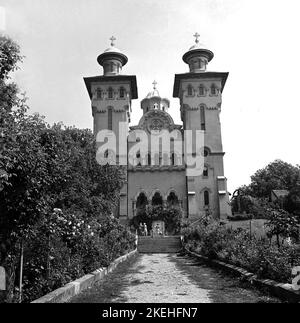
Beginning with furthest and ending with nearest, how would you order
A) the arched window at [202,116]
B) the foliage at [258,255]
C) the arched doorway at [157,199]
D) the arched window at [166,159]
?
the arched window at [202,116] → the arched window at [166,159] → the arched doorway at [157,199] → the foliage at [258,255]

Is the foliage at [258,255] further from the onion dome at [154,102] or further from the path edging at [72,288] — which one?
the onion dome at [154,102]

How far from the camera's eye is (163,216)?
3684 cm

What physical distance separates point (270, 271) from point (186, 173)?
1272 inches

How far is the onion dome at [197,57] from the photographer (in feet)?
141

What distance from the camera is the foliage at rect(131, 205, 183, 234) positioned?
3666 cm

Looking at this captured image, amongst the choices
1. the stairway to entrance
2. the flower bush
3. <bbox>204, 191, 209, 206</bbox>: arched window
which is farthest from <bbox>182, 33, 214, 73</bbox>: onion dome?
the flower bush

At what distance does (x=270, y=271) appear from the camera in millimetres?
7633

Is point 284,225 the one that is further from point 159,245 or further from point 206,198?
point 206,198

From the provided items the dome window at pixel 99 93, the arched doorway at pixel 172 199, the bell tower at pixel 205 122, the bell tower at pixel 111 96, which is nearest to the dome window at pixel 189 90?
the bell tower at pixel 205 122

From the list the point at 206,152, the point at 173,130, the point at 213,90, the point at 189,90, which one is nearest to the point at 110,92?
the point at 173,130

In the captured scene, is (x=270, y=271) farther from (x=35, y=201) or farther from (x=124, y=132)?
(x=124, y=132)

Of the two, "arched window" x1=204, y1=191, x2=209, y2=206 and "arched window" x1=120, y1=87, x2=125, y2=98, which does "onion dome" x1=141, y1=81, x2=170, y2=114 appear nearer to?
"arched window" x1=120, y1=87, x2=125, y2=98

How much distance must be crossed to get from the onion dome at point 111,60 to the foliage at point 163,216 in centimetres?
1704
